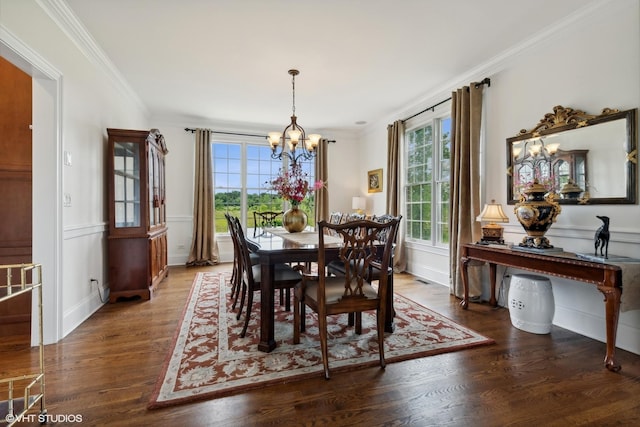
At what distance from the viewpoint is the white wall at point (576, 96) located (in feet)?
7.73

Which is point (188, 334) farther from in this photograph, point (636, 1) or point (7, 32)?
point (636, 1)

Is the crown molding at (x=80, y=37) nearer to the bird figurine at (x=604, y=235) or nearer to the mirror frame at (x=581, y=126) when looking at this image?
the mirror frame at (x=581, y=126)

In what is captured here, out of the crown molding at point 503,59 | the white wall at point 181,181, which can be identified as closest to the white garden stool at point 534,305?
the crown molding at point 503,59

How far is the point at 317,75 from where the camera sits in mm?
3789

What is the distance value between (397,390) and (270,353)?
928 millimetres

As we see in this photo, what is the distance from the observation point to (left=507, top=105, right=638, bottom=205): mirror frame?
2318 mm

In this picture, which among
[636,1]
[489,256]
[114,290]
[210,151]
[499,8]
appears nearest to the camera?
[636,1]

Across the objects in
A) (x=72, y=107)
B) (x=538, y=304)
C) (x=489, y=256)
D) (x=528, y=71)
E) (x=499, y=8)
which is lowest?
(x=538, y=304)

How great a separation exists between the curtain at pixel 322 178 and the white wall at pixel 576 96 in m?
3.24

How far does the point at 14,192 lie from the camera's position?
261cm

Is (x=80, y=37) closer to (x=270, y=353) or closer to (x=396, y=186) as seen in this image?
(x=270, y=353)

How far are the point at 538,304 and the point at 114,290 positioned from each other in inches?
167

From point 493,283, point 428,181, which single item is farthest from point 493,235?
point 428,181

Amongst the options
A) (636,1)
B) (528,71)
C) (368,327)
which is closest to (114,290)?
(368,327)
